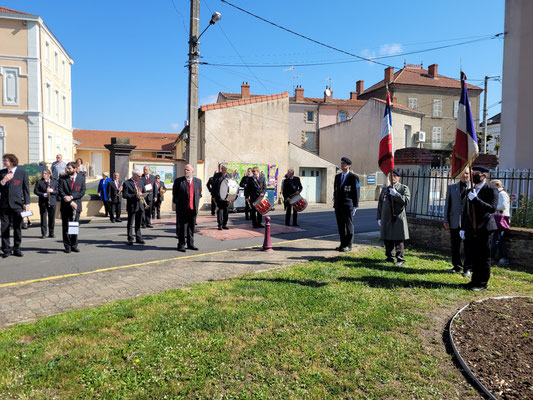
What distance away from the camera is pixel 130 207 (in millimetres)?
9320

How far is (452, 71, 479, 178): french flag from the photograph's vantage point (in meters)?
6.00

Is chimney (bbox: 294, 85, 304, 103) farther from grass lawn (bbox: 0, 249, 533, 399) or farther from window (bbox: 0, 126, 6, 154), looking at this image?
grass lawn (bbox: 0, 249, 533, 399)

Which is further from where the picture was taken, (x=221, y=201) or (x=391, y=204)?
(x=221, y=201)

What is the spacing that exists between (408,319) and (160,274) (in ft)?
13.6

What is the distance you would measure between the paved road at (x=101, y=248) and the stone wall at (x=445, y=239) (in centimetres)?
216

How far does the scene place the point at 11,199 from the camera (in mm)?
7809

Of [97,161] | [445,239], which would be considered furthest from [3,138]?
[445,239]

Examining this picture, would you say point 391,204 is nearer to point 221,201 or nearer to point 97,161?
point 221,201

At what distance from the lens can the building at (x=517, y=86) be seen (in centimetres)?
1199

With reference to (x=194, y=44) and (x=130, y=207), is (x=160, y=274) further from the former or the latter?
(x=194, y=44)

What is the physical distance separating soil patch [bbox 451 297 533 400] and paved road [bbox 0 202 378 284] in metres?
4.84

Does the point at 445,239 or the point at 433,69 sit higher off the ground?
the point at 433,69

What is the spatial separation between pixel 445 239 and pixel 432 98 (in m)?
43.5

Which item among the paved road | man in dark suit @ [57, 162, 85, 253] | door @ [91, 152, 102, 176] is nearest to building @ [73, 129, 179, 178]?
door @ [91, 152, 102, 176]
